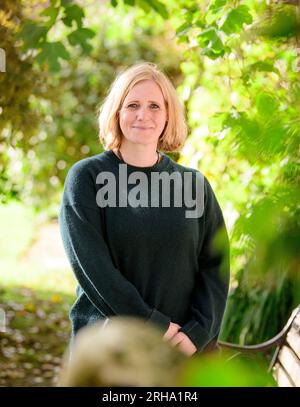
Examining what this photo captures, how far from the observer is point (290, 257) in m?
0.71

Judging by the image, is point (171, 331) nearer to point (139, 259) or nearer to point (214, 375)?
point (139, 259)

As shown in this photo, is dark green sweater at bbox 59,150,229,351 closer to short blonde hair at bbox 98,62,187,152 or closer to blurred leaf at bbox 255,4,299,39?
short blonde hair at bbox 98,62,187,152

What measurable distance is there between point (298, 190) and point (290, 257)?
7 cm

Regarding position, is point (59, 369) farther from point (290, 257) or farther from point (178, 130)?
point (290, 257)

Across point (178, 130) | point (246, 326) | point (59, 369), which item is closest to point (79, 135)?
point (59, 369)

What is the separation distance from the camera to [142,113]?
1958 millimetres

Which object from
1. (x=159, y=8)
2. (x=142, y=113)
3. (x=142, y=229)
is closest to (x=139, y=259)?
(x=142, y=229)

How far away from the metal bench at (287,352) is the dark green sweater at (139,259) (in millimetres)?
332

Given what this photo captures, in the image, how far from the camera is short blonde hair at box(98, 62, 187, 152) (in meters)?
1.99

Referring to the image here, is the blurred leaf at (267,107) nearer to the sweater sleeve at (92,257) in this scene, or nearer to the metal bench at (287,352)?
the sweater sleeve at (92,257)

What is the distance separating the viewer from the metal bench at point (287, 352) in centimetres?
218

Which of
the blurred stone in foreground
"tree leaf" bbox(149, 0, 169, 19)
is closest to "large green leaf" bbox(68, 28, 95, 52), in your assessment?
"tree leaf" bbox(149, 0, 169, 19)

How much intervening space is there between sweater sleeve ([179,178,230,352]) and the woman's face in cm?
26

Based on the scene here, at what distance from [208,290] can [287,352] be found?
19.9 inches
